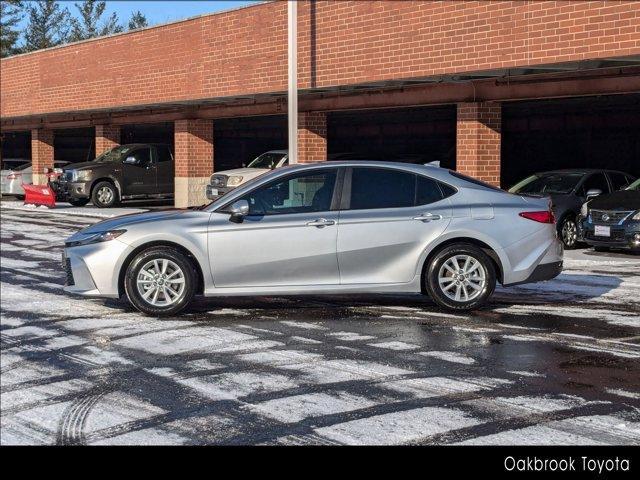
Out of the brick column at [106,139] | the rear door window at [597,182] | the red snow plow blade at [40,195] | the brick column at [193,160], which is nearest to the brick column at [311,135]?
the brick column at [193,160]

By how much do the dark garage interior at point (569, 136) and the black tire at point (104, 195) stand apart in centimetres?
1246

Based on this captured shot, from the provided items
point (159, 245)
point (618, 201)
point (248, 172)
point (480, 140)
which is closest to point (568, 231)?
point (618, 201)

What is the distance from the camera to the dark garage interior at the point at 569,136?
2838 centimetres

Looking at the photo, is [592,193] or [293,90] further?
[293,90]

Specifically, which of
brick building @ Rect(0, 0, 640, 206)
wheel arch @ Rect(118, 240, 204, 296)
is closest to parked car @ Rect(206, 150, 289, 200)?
brick building @ Rect(0, 0, 640, 206)

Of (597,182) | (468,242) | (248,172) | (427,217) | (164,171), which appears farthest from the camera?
(164,171)

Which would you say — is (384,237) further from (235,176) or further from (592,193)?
(235,176)

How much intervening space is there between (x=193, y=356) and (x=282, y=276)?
6.92 ft

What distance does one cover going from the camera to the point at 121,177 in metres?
29.8

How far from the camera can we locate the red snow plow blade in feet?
102

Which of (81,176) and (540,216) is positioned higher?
(81,176)

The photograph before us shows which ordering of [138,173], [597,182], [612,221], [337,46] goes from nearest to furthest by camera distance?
[612,221]
[597,182]
[337,46]
[138,173]

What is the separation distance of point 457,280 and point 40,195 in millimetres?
24240
